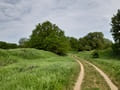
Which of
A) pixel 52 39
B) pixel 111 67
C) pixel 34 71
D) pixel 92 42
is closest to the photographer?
pixel 34 71

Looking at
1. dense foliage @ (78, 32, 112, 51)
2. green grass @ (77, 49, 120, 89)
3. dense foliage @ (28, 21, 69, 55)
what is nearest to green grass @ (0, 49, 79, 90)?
green grass @ (77, 49, 120, 89)

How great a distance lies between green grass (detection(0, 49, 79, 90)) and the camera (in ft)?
35.7

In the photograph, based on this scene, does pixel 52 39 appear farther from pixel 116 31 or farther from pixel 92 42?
pixel 92 42

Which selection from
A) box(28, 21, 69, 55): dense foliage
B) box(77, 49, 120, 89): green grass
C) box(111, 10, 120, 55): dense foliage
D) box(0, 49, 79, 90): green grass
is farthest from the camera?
box(28, 21, 69, 55): dense foliage

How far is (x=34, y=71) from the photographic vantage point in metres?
17.7

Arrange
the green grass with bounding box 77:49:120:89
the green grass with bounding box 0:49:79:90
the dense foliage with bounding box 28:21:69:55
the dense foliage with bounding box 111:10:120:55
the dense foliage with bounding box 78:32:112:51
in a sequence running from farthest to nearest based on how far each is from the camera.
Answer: the dense foliage with bounding box 78:32:112:51
the dense foliage with bounding box 28:21:69:55
the dense foliage with bounding box 111:10:120:55
the green grass with bounding box 77:49:120:89
the green grass with bounding box 0:49:79:90

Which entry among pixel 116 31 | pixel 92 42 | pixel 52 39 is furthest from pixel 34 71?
pixel 92 42

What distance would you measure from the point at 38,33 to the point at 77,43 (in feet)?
112

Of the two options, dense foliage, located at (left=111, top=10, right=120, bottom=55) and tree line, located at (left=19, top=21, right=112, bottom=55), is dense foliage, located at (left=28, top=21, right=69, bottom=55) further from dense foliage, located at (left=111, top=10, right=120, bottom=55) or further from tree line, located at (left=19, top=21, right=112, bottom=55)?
dense foliage, located at (left=111, top=10, right=120, bottom=55)

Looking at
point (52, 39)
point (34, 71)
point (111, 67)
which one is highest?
point (52, 39)

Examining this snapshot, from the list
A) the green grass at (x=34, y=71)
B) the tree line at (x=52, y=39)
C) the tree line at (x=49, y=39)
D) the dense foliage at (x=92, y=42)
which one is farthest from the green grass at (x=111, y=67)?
the dense foliage at (x=92, y=42)

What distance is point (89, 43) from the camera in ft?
314

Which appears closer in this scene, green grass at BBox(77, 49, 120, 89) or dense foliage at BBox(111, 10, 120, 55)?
green grass at BBox(77, 49, 120, 89)

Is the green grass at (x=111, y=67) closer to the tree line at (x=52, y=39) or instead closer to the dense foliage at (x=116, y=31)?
the dense foliage at (x=116, y=31)
